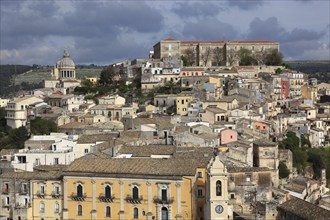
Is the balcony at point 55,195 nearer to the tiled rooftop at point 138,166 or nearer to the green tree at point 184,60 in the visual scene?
the tiled rooftop at point 138,166

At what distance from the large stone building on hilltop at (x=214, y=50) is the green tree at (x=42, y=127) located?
33887mm

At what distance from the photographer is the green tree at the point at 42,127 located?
63.1 meters

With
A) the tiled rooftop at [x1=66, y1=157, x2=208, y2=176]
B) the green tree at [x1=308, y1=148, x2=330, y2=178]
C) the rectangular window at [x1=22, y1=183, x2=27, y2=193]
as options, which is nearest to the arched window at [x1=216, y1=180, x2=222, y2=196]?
the tiled rooftop at [x1=66, y1=157, x2=208, y2=176]

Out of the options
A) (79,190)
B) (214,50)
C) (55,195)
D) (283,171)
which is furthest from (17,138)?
(214,50)

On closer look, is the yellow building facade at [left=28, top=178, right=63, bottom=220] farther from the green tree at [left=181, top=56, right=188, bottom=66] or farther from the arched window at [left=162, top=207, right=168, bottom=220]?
the green tree at [left=181, top=56, right=188, bottom=66]

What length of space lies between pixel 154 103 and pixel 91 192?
3235cm

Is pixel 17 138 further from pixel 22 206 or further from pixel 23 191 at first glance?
pixel 22 206

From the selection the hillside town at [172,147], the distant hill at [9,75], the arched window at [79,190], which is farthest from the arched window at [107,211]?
the distant hill at [9,75]

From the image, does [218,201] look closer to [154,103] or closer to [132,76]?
[154,103]

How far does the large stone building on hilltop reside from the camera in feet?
316

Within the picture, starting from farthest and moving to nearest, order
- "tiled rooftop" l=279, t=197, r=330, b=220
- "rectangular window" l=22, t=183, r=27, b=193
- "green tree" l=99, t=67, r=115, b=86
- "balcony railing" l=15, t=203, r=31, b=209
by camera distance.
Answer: "green tree" l=99, t=67, r=115, b=86 < "rectangular window" l=22, t=183, r=27, b=193 < "balcony railing" l=15, t=203, r=31, b=209 < "tiled rooftop" l=279, t=197, r=330, b=220

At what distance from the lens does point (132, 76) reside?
89.8m

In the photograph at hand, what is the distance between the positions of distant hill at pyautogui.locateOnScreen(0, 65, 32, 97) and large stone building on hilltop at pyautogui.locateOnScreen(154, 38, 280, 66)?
158ft

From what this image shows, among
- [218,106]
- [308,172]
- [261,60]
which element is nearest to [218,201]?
[308,172]
